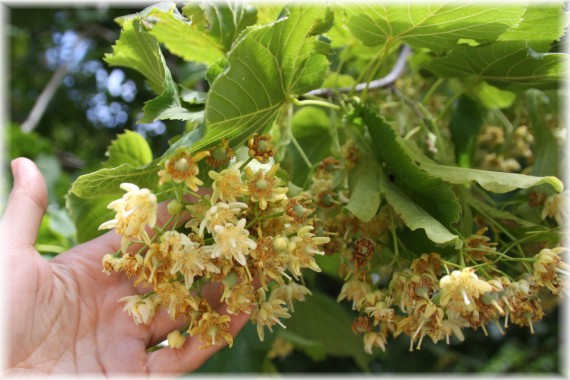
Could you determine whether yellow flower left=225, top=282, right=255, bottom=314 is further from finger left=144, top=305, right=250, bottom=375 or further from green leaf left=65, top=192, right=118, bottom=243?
green leaf left=65, top=192, right=118, bottom=243

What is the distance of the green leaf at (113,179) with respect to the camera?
1.14 metres

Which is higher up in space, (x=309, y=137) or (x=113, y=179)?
(x=113, y=179)

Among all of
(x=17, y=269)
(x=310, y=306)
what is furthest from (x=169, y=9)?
(x=310, y=306)

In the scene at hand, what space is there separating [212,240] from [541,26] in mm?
955

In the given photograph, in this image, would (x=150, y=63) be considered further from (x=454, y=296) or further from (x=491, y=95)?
(x=491, y=95)

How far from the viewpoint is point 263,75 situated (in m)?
1.16

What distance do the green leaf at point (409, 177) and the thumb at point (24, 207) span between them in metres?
0.88

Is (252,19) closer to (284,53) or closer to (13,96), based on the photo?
(284,53)

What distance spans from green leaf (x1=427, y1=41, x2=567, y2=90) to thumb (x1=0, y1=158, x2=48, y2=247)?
1120mm

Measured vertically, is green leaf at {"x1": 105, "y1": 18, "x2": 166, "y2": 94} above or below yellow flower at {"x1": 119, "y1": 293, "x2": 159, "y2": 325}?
above

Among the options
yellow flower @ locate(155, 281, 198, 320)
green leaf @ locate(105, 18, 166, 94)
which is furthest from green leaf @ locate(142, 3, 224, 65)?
yellow flower @ locate(155, 281, 198, 320)

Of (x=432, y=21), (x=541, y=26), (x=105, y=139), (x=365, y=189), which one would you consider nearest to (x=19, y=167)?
(x=365, y=189)

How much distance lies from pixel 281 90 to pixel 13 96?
14.2 ft

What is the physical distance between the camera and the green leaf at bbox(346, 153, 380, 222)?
121 cm
